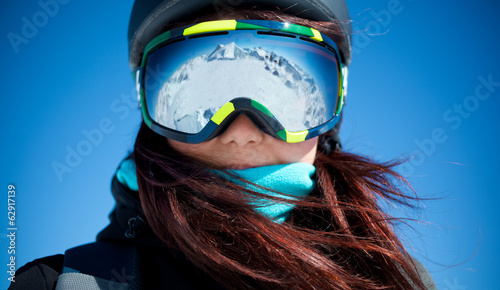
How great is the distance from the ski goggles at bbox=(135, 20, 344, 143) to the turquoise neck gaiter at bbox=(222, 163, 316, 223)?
107mm

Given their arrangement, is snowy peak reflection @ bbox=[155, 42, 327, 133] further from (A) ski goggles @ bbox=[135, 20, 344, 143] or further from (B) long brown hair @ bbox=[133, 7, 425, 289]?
(B) long brown hair @ bbox=[133, 7, 425, 289]

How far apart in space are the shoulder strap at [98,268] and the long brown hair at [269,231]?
5.4 inches

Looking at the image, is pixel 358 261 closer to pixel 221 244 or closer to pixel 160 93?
pixel 221 244

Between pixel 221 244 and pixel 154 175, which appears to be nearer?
pixel 221 244

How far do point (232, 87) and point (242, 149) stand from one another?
217mm

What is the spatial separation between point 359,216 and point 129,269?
0.77 meters

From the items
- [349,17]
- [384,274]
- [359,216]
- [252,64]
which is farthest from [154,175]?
[349,17]

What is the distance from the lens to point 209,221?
3.39ft

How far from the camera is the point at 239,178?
3.57 ft

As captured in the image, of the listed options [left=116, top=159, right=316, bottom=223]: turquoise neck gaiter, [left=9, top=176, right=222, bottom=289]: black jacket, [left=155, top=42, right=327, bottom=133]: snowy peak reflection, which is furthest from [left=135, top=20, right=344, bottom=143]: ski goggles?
[left=9, top=176, right=222, bottom=289]: black jacket

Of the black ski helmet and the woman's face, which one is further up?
the black ski helmet

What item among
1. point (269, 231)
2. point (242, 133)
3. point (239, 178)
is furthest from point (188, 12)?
point (269, 231)

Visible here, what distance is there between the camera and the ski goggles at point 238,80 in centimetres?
115

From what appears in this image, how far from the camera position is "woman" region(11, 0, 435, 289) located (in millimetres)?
1007
